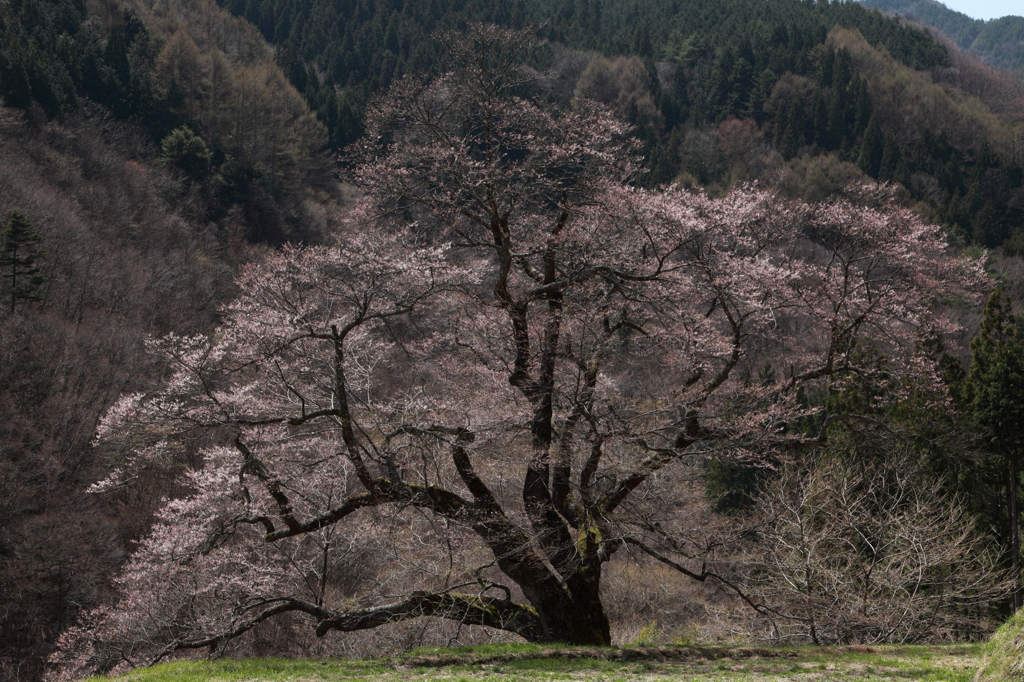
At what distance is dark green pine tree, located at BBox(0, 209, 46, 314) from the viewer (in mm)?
28828

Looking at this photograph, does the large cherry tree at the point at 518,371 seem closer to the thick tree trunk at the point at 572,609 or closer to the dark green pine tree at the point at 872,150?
the thick tree trunk at the point at 572,609

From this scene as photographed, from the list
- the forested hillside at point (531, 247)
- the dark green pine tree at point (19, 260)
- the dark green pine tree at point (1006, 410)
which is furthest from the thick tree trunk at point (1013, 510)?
the dark green pine tree at point (19, 260)

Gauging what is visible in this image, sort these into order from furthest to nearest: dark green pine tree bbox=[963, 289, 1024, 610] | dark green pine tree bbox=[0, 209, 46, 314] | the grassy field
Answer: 1. dark green pine tree bbox=[0, 209, 46, 314]
2. dark green pine tree bbox=[963, 289, 1024, 610]
3. the grassy field

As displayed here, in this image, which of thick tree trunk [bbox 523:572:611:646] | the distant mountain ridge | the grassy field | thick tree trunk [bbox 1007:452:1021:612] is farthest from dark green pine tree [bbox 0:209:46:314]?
the distant mountain ridge

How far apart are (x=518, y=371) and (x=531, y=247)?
88.1 inches

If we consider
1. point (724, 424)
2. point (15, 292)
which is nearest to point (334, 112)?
point (15, 292)

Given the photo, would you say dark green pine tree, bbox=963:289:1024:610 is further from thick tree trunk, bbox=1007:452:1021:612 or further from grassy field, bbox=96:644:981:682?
grassy field, bbox=96:644:981:682

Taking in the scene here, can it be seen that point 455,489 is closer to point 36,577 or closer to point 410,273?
point 410,273

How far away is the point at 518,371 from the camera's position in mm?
11328

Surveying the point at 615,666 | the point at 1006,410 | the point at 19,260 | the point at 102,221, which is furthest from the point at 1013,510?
the point at 102,221

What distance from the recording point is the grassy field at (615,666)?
789 cm

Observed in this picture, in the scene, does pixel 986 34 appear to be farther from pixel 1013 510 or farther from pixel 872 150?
pixel 1013 510

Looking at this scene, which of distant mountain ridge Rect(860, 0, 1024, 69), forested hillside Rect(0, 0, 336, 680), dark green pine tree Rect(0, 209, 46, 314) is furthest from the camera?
distant mountain ridge Rect(860, 0, 1024, 69)

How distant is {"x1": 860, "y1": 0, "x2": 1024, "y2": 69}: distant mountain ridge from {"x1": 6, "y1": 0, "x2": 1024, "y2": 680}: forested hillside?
75091mm
